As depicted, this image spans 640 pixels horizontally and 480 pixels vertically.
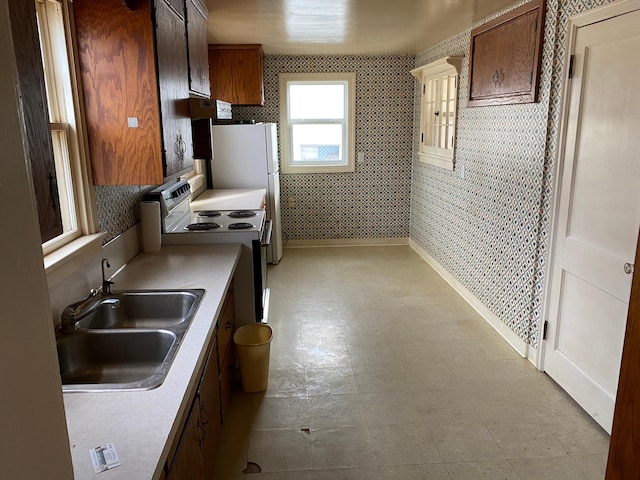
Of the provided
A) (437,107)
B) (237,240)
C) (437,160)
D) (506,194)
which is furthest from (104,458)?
(437,107)

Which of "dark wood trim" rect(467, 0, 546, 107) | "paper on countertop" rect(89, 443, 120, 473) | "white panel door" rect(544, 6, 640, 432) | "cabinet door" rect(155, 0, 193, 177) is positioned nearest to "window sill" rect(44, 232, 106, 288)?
"cabinet door" rect(155, 0, 193, 177)

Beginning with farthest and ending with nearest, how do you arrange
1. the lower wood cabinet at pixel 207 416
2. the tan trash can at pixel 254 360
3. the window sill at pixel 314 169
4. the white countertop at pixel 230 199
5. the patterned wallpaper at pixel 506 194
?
the window sill at pixel 314 169 → the white countertop at pixel 230 199 → the patterned wallpaper at pixel 506 194 → the tan trash can at pixel 254 360 → the lower wood cabinet at pixel 207 416

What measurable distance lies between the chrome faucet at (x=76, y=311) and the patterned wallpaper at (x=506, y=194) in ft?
8.14

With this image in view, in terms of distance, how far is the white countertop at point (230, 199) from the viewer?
4.15 metres

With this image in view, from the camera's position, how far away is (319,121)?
593 cm

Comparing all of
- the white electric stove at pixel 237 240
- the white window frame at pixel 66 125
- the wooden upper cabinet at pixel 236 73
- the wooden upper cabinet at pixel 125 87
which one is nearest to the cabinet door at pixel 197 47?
the wooden upper cabinet at pixel 125 87

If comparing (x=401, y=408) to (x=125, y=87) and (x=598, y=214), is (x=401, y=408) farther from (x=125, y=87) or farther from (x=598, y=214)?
(x=125, y=87)

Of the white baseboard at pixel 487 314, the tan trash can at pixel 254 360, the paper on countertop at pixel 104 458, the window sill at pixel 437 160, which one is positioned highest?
the window sill at pixel 437 160

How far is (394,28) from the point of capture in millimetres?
4121

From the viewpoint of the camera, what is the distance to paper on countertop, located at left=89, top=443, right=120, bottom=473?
1.10 m

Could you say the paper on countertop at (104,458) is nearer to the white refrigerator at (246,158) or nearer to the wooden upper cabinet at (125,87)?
the wooden upper cabinet at (125,87)

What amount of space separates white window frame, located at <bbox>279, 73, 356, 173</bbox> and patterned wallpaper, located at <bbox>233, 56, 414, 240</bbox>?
6 cm

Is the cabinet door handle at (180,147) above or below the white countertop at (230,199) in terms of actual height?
above

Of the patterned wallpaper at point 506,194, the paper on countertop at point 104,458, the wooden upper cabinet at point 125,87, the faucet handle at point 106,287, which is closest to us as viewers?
the paper on countertop at point 104,458
